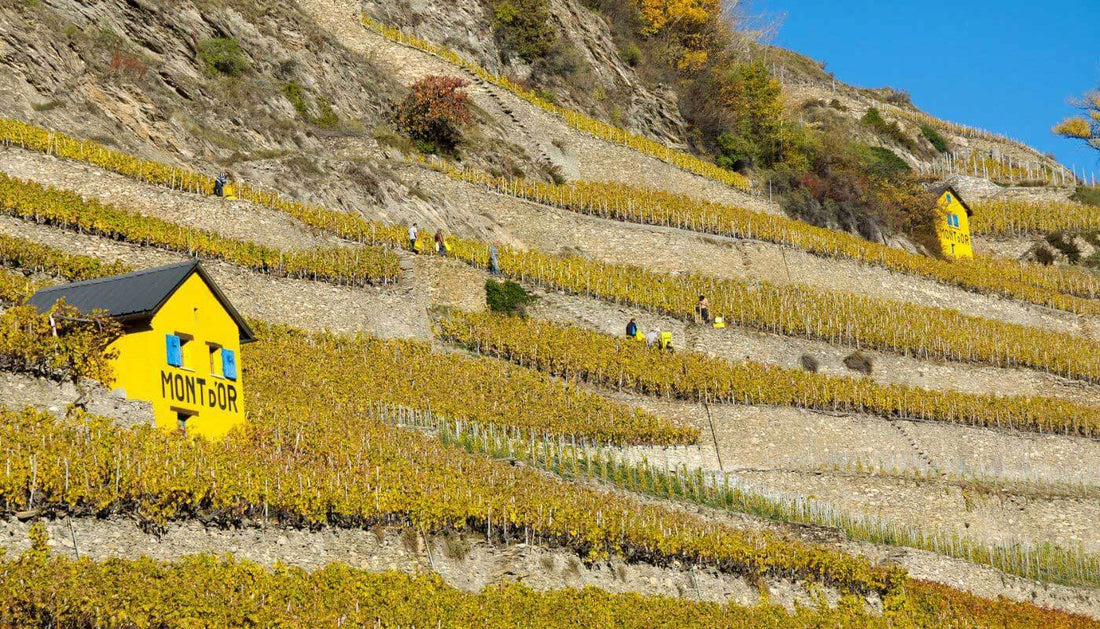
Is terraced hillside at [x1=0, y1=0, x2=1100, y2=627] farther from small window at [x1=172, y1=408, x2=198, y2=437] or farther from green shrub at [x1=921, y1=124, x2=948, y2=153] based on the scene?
green shrub at [x1=921, y1=124, x2=948, y2=153]

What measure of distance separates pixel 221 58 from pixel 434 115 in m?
9.51

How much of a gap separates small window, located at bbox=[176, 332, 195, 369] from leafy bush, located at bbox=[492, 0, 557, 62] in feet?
144

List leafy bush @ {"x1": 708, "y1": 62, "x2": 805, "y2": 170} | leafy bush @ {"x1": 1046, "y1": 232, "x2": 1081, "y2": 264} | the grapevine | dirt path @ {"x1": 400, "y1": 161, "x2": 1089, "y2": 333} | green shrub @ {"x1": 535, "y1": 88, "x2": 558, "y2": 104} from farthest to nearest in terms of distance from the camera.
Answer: leafy bush @ {"x1": 1046, "y1": 232, "x2": 1081, "y2": 264} → leafy bush @ {"x1": 708, "y1": 62, "x2": 805, "y2": 170} → green shrub @ {"x1": 535, "y1": 88, "x2": 558, "y2": 104} → dirt path @ {"x1": 400, "y1": 161, "x2": 1089, "y2": 333} → the grapevine

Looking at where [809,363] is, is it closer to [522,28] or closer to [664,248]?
[664,248]

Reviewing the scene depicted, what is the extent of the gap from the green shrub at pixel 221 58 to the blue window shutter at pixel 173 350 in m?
27.7

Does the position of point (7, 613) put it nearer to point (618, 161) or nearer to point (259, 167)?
point (259, 167)

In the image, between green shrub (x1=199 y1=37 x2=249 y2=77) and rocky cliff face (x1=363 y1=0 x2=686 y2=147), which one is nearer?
green shrub (x1=199 y1=37 x2=249 y2=77)

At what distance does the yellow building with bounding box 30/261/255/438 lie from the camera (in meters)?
36.0

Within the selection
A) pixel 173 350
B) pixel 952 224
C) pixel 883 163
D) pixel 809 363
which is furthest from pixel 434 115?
pixel 883 163

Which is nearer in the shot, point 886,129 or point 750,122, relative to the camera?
point 750,122

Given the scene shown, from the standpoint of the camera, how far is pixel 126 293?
37.0m

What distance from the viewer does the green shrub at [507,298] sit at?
54750 millimetres

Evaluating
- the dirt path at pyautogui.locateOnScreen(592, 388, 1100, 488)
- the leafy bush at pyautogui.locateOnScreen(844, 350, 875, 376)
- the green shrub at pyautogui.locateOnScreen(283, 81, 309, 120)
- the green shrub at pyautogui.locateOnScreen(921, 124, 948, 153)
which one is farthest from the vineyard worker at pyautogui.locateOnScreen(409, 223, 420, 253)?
the green shrub at pyautogui.locateOnScreen(921, 124, 948, 153)

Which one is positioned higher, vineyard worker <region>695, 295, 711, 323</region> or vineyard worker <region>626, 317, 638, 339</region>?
vineyard worker <region>695, 295, 711, 323</region>
